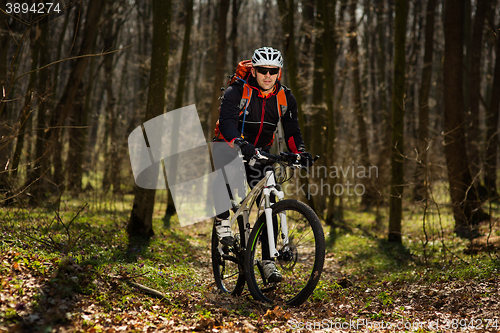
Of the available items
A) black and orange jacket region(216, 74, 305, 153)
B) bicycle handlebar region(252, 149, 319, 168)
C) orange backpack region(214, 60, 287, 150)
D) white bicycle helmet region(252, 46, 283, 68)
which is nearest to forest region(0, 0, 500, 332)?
bicycle handlebar region(252, 149, 319, 168)

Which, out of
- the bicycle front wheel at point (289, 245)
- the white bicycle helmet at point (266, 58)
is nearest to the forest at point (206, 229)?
the bicycle front wheel at point (289, 245)

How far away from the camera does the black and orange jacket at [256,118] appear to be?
420 cm

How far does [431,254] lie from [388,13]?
1649cm

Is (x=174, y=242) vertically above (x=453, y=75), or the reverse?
(x=453, y=75)

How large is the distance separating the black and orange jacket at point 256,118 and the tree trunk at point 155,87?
3.05 metres

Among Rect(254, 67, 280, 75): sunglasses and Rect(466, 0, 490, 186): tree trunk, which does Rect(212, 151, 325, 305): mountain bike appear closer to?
Rect(254, 67, 280, 75): sunglasses

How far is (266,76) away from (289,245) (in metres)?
1.80

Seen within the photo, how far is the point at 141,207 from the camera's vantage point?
7230 mm

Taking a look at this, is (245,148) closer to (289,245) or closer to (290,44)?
(289,245)

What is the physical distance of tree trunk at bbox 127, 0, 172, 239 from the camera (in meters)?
7.15

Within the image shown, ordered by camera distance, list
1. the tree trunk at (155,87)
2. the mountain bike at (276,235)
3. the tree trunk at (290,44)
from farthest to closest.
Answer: the tree trunk at (290,44)
the tree trunk at (155,87)
the mountain bike at (276,235)

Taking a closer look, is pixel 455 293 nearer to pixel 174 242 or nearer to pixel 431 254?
pixel 431 254

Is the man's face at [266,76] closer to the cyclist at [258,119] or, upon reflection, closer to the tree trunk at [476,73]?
the cyclist at [258,119]

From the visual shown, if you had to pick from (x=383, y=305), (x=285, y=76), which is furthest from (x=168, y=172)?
(x=285, y=76)
